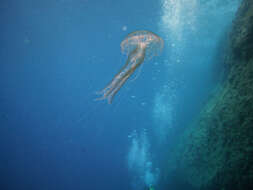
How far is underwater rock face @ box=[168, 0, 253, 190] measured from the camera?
3193mm

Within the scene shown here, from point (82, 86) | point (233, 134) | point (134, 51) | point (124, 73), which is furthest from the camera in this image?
point (82, 86)

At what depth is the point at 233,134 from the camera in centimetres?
362

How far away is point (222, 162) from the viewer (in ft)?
12.7

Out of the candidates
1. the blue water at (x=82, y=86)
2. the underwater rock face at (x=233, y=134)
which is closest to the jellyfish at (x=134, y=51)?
the underwater rock face at (x=233, y=134)

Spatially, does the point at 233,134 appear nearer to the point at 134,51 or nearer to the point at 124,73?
the point at 124,73

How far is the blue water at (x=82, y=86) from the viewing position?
31.4ft

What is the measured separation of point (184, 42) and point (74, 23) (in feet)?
38.5

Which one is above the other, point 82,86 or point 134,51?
point 82,86

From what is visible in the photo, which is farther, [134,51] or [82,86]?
[82,86]

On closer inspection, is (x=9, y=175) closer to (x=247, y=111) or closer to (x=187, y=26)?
(x=247, y=111)

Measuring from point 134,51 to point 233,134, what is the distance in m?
3.67

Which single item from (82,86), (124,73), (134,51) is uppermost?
(82,86)

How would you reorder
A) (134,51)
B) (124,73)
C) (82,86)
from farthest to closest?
(82,86)
(134,51)
(124,73)

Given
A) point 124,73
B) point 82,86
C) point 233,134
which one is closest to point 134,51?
point 124,73
